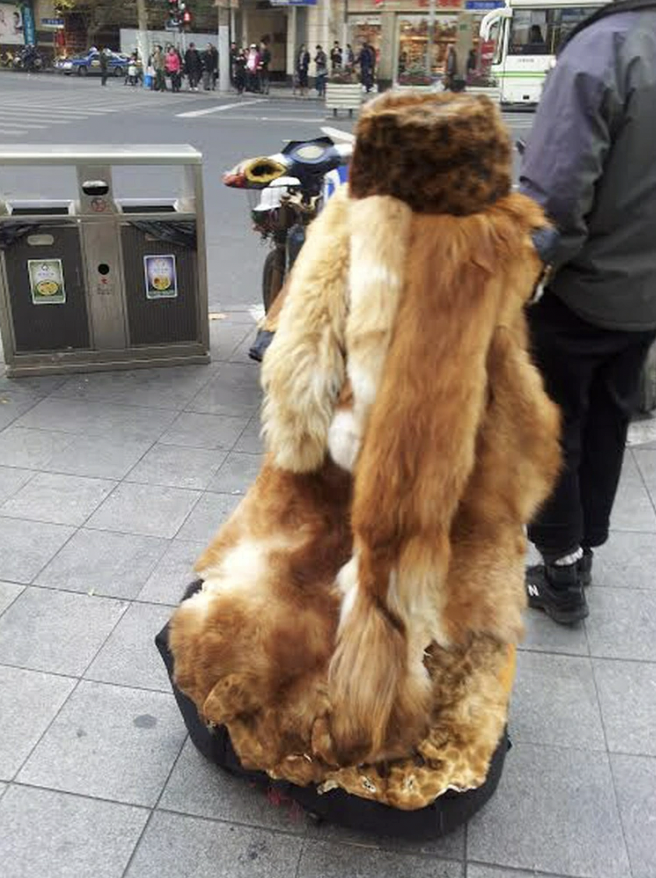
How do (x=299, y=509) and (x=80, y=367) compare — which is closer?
(x=299, y=509)

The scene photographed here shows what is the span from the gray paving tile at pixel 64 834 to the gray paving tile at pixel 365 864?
42 centimetres

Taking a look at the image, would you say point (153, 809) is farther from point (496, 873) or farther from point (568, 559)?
point (568, 559)

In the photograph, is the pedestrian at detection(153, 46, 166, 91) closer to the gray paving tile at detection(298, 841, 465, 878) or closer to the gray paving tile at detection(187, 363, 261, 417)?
the gray paving tile at detection(187, 363, 261, 417)

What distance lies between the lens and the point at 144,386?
15.5ft

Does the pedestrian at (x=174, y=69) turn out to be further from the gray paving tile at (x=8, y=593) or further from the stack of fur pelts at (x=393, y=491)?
the stack of fur pelts at (x=393, y=491)

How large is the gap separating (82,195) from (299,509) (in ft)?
10.8

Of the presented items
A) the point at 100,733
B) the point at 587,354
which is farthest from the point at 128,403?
the point at 587,354

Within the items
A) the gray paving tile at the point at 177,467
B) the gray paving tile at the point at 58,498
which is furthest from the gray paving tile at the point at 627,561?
the gray paving tile at the point at 58,498

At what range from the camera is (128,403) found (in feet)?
14.7

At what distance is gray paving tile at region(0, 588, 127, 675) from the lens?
8.40 ft

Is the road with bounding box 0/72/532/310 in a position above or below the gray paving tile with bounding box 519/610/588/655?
below

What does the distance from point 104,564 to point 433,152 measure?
6.93 feet

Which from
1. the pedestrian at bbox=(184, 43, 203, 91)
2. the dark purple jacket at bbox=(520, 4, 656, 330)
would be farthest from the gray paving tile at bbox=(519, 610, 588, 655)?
the pedestrian at bbox=(184, 43, 203, 91)

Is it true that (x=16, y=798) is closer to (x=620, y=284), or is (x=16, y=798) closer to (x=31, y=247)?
(x=620, y=284)
